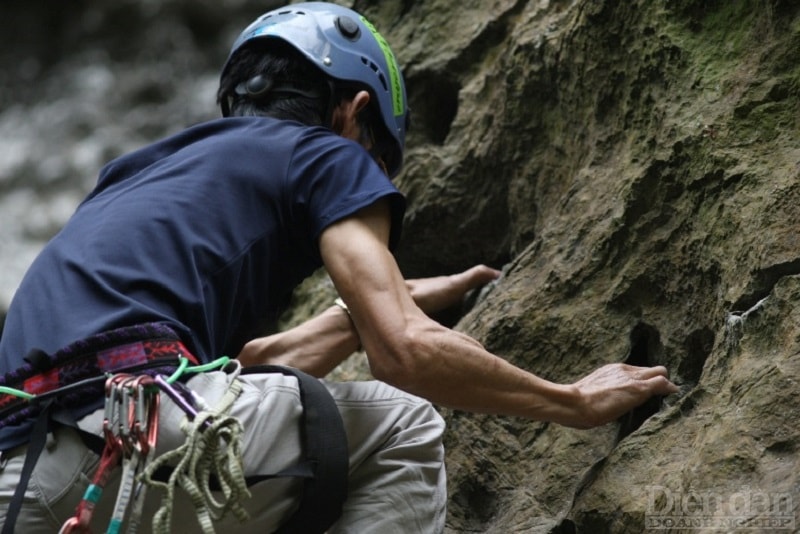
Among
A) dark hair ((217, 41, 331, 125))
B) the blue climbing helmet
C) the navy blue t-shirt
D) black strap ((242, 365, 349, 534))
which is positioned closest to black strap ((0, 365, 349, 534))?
black strap ((242, 365, 349, 534))

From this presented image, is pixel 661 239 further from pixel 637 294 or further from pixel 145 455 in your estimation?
pixel 145 455

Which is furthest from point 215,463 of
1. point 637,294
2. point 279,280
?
point 637,294

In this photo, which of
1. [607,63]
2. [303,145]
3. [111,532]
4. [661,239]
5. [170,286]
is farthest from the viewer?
[607,63]

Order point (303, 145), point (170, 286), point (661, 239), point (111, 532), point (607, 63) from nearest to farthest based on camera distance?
1. point (111, 532)
2. point (170, 286)
3. point (303, 145)
4. point (661, 239)
5. point (607, 63)

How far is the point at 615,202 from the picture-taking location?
357 centimetres

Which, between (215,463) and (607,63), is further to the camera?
(607,63)

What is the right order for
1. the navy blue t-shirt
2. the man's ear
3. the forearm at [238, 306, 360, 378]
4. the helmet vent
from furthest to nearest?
1. the forearm at [238, 306, 360, 378]
2. the helmet vent
3. the man's ear
4. the navy blue t-shirt

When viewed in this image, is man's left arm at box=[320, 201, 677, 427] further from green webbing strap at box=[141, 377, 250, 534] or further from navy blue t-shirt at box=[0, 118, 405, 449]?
green webbing strap at box=[141, 377, 250, 534]

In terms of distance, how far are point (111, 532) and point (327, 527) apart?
58 centimetres

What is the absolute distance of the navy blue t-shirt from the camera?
253 centimetres

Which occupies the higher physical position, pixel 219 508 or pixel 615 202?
pixel 615 202

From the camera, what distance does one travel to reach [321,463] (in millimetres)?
2580

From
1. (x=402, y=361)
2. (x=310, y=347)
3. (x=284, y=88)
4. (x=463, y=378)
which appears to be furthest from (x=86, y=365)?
(x=310, y=347)

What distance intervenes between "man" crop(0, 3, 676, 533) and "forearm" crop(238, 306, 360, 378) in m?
0.49
